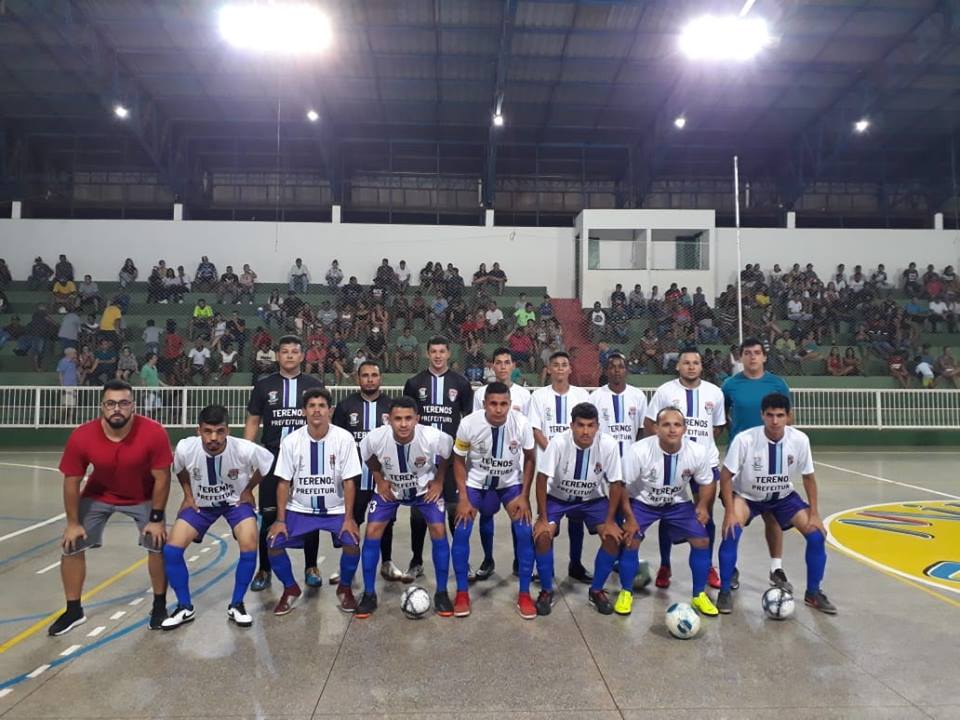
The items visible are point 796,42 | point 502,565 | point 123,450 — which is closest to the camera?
point 123,450

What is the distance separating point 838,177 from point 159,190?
25.0 meters

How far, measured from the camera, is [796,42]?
17.4 metres

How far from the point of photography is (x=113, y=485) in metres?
4.73

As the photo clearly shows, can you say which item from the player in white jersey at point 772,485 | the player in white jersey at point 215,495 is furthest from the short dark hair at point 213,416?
the player in white jersey at point 772,485

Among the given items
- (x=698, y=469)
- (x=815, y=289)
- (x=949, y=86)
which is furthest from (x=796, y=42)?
(x=698, y=469)

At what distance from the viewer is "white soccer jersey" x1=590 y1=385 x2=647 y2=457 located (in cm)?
630

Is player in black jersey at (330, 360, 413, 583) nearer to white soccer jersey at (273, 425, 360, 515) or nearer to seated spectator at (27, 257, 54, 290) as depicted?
white soccer jersey at (273, 425, 360, 515)

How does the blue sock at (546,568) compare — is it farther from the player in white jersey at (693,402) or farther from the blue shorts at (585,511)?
the player in white jersey at (693,402)

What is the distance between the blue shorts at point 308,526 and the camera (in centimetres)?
491

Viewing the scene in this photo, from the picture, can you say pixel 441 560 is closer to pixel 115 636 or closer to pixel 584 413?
pixel 584 413

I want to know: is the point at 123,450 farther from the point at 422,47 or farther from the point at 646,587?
the point at 422,47

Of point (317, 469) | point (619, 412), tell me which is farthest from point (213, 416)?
point (619, 412)

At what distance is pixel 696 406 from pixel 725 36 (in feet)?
43.6

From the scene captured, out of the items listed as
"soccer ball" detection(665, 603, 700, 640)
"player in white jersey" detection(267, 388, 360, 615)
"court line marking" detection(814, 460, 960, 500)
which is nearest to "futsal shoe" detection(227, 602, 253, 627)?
"player in white jersey" detection(267, 388, 360, 615)
